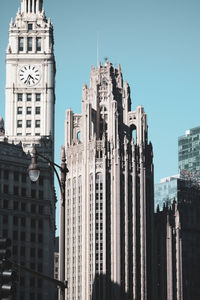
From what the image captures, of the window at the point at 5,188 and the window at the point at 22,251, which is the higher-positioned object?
the window at the point at 5,188

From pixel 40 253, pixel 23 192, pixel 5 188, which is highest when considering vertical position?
pixel 5 188

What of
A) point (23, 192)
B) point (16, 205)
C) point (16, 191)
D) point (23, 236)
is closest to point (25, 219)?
point (16, 205)

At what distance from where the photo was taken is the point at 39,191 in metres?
167

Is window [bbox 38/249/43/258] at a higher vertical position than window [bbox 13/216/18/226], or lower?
lower

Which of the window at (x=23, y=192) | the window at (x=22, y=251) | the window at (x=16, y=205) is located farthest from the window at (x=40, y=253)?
the window at (x=23, y=192)

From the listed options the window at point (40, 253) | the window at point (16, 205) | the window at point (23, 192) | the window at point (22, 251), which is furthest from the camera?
the window at point (23, 192)

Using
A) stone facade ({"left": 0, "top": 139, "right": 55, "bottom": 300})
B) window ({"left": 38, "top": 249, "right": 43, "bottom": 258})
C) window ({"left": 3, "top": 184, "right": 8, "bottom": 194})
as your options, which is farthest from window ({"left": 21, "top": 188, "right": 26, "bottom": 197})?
window ({"left": 38, "top": 249, "right": 43, "bottom": 258})

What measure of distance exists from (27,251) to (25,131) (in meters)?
46.9

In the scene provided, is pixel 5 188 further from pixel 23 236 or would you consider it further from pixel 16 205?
pixel 23 236

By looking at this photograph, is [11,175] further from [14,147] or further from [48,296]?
[48,296]

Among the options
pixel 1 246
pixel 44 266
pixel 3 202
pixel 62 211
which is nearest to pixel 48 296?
pixel 44 266

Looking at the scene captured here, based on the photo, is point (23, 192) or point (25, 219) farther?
point (23, 192)

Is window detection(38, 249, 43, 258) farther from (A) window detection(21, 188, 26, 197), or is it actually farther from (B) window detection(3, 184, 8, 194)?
(B) window detection(3, 184, 8, 194)

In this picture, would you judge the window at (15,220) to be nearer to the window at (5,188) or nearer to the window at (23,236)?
the window at (23,236)
